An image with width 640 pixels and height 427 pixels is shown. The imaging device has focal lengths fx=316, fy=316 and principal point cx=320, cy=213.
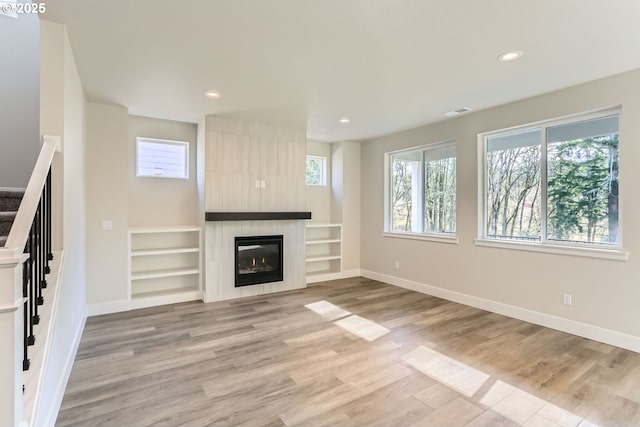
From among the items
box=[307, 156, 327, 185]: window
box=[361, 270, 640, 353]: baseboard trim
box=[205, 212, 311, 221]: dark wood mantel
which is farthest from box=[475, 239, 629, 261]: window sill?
box=[307, 156, 327, 185]: window

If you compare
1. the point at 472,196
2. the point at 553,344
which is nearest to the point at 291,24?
the point at 472,196

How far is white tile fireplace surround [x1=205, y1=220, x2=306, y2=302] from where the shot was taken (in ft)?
15.5

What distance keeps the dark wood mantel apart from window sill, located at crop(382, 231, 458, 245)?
5.28ft

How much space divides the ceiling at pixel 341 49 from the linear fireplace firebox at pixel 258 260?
2113mm

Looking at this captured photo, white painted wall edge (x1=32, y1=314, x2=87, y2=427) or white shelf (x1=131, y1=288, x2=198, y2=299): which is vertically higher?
white shelf (x1=131, y1=288, x2=198, y2=299)

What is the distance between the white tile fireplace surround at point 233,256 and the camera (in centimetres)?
471

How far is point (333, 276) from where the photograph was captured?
6191 millimetres

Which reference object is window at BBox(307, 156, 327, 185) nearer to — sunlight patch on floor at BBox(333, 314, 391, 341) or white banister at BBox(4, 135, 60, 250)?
sunlight patch on floor at BBox(333, 314, 391, 341)

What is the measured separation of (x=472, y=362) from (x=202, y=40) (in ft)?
11.7

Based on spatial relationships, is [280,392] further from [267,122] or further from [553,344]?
[267,122]

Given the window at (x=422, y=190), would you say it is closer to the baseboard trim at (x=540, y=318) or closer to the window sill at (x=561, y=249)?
the window sill at (x=561, y=249)

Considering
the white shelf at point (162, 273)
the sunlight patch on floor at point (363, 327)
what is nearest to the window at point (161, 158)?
the white shelf at point (162, 273)

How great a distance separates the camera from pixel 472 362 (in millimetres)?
2838

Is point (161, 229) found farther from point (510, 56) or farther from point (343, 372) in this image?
point (510, 56)
